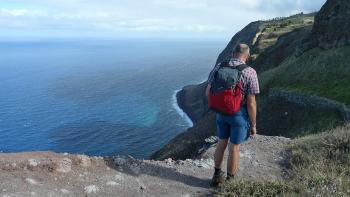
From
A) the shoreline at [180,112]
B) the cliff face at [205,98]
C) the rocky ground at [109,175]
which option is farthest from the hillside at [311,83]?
the shoreline at [180,112]

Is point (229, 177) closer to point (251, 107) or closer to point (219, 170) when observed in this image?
point (219, 170)

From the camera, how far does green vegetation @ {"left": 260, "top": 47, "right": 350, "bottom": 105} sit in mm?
34219

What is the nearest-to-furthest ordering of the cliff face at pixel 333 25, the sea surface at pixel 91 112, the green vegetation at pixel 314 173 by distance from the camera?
the green vegetation at pixel 314 173 < the cliff face at pixel 333 25 < the sea surface at pixel 91 112

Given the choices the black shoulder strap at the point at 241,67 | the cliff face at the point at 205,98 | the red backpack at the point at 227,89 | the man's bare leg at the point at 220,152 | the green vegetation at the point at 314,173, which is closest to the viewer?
the green vegetation at the point at 314,173

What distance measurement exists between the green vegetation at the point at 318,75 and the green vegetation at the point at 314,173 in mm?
18393

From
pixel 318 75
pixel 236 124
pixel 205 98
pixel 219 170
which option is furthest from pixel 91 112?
pixel 236 124

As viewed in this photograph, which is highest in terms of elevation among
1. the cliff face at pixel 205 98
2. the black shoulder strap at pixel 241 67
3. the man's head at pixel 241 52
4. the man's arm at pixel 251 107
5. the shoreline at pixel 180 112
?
the man's head at pixel 241 52

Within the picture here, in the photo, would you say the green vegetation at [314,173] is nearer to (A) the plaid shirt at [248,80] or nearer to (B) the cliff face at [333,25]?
(A) the plaid shirt at [248,80]

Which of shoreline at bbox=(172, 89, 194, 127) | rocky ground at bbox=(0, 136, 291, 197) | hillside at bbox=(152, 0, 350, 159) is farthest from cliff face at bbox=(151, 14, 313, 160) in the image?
rocky ground at bbox=(0, 136, 291, 197)

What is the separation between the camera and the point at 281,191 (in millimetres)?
9398

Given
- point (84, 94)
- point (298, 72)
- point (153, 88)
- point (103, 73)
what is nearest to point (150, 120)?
point (84, 94)

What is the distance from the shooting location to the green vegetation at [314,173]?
9242 mm

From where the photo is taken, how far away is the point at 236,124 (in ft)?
33.6

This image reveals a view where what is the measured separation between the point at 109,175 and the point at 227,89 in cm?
343
